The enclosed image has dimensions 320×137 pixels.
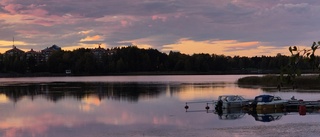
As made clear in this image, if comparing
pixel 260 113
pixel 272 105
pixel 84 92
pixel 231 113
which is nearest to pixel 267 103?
pixel 272 105

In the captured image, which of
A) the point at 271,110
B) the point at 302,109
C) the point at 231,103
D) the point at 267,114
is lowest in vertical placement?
the point at 267,114

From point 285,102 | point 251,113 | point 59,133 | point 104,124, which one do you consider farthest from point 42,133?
point 285,102

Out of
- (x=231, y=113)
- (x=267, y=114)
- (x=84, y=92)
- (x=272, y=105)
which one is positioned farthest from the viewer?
(x=84, y=92)

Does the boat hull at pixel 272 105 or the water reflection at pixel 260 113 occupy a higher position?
the boat hull at pixel 272 105

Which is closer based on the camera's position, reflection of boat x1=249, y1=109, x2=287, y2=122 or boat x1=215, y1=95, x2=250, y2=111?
reflection of boat x1=249, y1=109, x2=287, y2=122

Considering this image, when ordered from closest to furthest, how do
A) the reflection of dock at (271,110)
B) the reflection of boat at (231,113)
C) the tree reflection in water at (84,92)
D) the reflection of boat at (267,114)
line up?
the reflection of boat at (267,114) → the reflection of boat at (231,113) → the reflection of dock at (271,110) → the tree reflection in water at (84,92)

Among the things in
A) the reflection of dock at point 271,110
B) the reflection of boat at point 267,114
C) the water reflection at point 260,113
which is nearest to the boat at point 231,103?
the reflection of dock at point 271,110

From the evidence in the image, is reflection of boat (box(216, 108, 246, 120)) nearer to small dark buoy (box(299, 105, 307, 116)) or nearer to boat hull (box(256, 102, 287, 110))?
boat hull (box(256, 102, 287, 110))

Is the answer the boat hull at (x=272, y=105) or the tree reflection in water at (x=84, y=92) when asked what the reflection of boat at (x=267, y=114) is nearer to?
the boat hull at (x=272, y=105)

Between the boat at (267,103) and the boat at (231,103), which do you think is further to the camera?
the boat at (231,103)

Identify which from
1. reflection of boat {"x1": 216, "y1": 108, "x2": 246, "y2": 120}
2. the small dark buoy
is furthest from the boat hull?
the small dark buoy

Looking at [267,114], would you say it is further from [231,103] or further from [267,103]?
[231,103]

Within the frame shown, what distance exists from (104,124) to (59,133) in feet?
16.3

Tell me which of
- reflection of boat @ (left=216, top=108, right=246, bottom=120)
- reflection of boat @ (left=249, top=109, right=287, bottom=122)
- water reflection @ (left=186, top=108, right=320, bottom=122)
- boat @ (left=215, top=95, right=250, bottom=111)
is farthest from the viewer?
boat @ (left=215, top=95, right=250, bottom=111)
